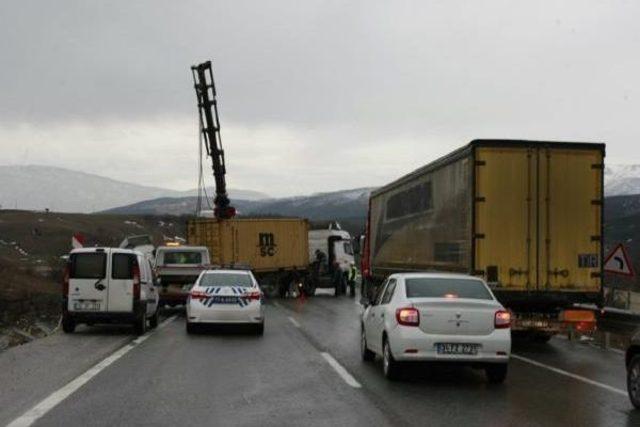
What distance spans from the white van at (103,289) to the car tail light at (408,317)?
27.8ft

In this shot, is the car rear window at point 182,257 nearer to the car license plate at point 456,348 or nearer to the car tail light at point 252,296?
the car tail light at point 252,296

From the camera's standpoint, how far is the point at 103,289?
1809cm

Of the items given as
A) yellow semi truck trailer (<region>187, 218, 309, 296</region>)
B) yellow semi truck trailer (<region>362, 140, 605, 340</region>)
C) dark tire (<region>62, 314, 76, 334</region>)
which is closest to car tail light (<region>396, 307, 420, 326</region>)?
yellow semi truck trailer (<region>362, 140, 605, 340</region>)

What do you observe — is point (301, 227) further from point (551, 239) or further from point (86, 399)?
point (86, 399)

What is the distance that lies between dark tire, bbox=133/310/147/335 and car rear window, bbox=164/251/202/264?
8395 mm

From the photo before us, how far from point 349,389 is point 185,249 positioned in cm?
1766

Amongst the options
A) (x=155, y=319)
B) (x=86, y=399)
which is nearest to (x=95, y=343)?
(x=155, y=319)

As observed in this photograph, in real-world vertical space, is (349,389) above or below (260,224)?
below

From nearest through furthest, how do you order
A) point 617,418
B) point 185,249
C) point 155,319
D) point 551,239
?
point 617,418
point 551,239
point 155,319
point 185,249

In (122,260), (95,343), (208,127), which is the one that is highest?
(208,127)

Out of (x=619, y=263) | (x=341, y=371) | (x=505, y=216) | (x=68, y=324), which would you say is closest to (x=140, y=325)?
(x=68, y=324)

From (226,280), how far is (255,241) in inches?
756

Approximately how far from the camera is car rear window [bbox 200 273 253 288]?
1852cm

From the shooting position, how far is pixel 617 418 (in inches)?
348
